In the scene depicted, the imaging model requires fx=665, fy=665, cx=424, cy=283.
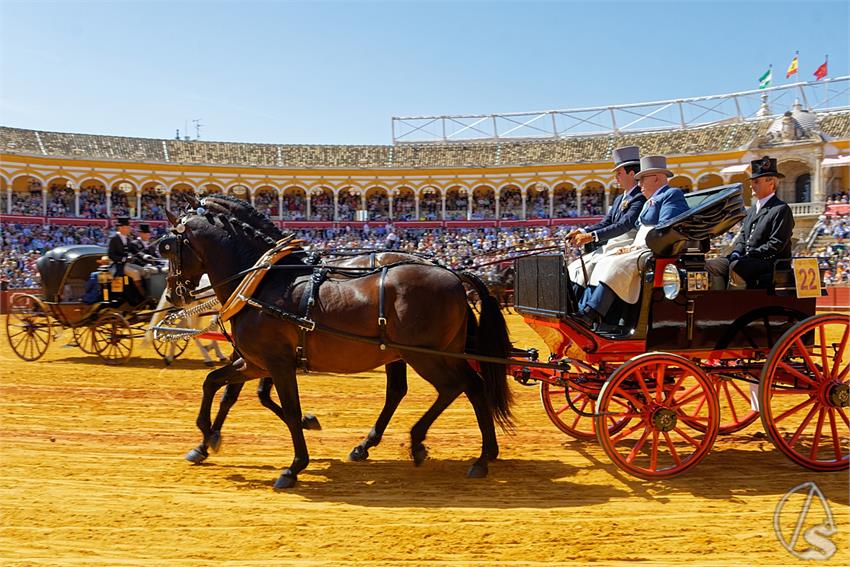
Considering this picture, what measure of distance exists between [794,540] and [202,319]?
346 inches

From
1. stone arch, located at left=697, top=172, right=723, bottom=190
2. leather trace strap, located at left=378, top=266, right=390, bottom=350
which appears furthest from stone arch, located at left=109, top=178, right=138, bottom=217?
leather trace strap, located at left=378, top=266, right=390, bottom=350

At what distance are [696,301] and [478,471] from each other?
2114 mm

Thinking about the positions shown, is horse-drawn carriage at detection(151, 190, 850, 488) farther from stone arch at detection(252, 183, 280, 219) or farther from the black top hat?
stone arch at detection(252, 183, 280, 219)

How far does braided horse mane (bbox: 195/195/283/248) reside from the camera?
5.67 meters

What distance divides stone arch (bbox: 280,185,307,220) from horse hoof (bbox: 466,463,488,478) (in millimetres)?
40720

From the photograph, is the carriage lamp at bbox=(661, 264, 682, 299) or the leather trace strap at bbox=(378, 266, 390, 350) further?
the leather trace strap at bbox=(378, 266, 390, 350)

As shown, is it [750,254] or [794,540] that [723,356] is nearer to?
[750,254]

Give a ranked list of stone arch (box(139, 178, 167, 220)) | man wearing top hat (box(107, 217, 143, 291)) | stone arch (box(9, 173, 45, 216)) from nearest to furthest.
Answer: man wearing top hat (box(107, 217, 143, 291)) < stone arch (box(9, 173, 45, 216)) < stone arch (box(139, 178, 167, 220))

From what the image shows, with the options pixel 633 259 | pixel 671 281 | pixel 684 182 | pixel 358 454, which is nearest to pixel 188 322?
pixel 358 454

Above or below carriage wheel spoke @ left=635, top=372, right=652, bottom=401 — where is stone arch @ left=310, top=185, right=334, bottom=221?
above

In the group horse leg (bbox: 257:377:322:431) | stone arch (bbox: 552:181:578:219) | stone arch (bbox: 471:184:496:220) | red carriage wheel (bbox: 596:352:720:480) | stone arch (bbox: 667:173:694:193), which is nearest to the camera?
red carriage wheel (bbox: 596:352:720:480)

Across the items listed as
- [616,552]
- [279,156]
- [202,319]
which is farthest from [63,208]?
[616,552]

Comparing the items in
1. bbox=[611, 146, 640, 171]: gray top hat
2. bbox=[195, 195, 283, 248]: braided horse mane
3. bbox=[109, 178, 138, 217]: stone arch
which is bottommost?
bbox=[195, 195, 283, 248]: braided horse mane

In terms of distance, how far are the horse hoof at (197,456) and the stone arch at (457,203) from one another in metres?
39.1
